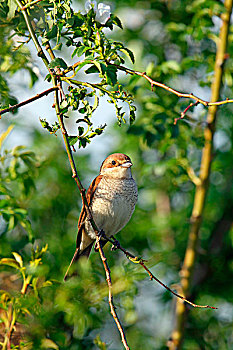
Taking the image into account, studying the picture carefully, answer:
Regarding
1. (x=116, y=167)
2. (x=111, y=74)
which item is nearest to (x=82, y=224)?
(x=116, y=167)

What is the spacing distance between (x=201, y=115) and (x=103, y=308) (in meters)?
1.85

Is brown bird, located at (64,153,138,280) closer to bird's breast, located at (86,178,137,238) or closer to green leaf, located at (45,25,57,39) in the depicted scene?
bird's breast, located at (86,178,137,238)

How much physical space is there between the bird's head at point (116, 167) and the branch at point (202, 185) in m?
1.08

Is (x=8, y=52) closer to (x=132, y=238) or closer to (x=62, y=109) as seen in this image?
(x=62, y=109)

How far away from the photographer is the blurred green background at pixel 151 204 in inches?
155

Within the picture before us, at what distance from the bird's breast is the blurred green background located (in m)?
0.37

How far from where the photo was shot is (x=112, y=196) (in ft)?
12.0

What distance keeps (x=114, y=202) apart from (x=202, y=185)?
1284 millimetres

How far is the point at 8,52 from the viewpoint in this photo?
3.20 meters

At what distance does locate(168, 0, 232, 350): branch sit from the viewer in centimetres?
453

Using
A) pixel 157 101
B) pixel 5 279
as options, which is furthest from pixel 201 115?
pixel 5 279

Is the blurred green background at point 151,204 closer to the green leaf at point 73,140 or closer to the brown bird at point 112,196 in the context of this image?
the brown bird at point 112,196

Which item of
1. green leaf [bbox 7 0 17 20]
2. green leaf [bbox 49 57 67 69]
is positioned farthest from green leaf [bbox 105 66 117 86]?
green leaf [bbox 7 0 17 20]

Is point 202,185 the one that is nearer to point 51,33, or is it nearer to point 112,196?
point 112,196
